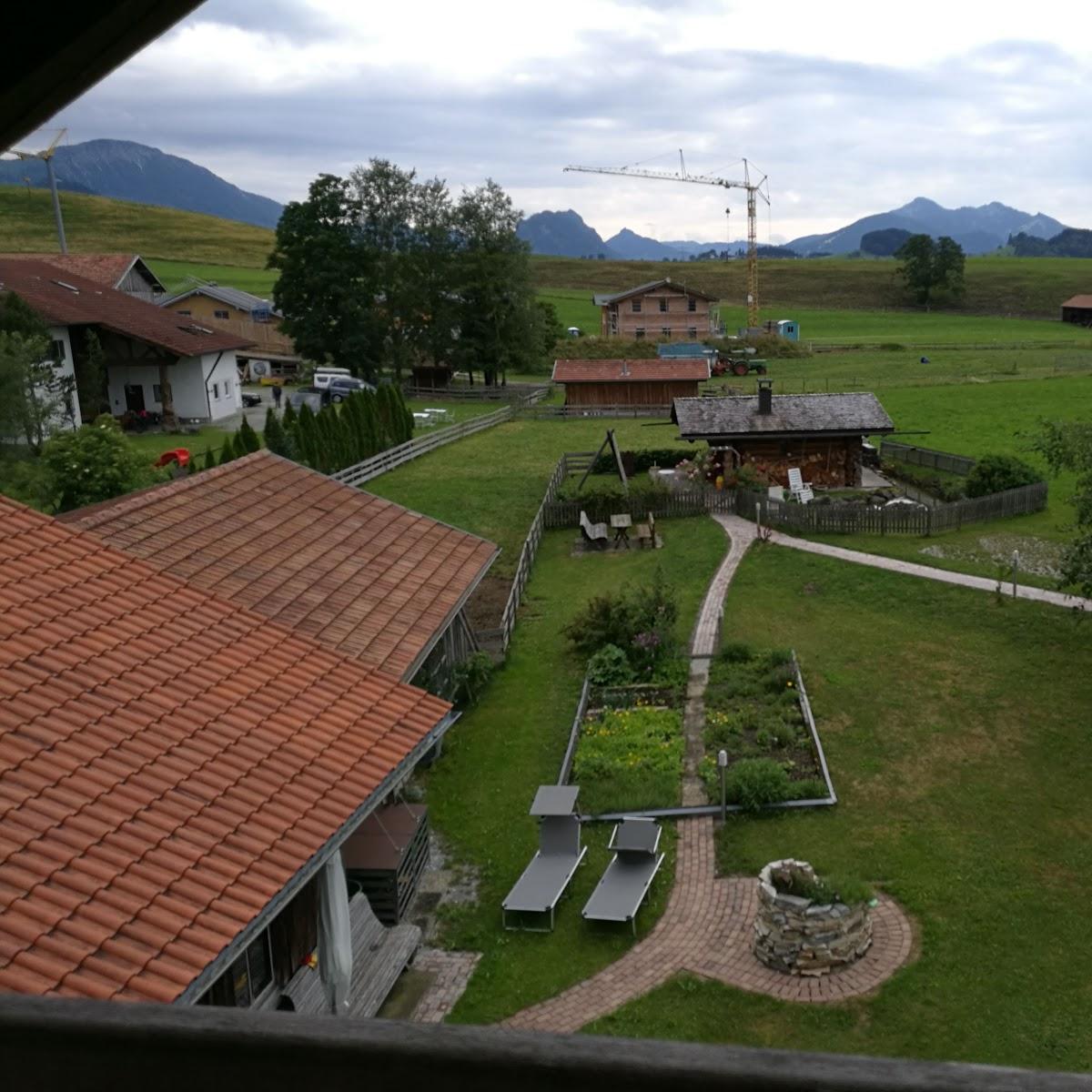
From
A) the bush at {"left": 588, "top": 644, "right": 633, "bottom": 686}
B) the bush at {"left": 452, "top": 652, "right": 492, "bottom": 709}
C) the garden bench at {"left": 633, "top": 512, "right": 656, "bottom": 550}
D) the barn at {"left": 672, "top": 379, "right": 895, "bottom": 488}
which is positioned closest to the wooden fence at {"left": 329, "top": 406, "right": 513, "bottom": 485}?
the garden bench at {"left": 633, "top": 512, "right": 656, "bottom": 550}

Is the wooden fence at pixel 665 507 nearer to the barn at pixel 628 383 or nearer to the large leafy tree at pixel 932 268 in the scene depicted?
the barn at pixel 628 383

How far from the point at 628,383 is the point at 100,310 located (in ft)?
85.3

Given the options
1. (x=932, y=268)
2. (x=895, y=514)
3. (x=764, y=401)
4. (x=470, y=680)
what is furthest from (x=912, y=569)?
(x=932, y=268)

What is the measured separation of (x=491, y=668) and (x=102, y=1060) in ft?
59.2

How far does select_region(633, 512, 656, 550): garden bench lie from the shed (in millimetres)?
80178

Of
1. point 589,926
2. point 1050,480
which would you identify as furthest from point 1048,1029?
point 1050,480

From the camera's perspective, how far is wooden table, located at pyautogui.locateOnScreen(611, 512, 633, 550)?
28.5 metres

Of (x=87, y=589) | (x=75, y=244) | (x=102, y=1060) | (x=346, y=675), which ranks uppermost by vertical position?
(x=75, y=244)

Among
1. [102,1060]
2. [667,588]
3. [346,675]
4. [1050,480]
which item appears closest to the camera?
[102,1060]

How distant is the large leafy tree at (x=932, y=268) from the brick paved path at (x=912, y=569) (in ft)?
304

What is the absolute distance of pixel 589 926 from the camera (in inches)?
472

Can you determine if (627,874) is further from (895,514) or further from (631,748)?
(895,514)

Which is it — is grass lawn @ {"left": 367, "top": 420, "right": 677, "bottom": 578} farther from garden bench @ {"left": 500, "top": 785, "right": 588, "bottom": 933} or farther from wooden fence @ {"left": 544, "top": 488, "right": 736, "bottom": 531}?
garden bench @ {"left": 500, "top": 785, "right": 588, "bottom": 933}

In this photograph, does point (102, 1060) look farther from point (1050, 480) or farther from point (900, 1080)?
point (1050, 480)
